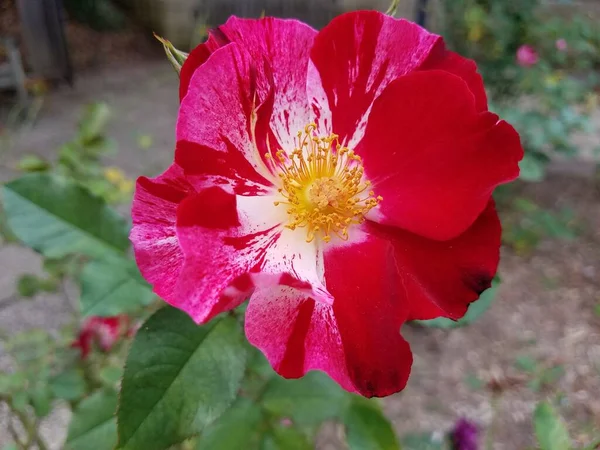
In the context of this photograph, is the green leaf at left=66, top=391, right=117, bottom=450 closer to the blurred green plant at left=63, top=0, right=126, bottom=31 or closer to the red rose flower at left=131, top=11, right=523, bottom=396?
the red rose flower at left=131, top=11, right=523, bottom=396

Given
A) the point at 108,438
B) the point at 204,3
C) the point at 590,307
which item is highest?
the point at 108,438

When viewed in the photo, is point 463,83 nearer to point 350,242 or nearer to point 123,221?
point 350,242

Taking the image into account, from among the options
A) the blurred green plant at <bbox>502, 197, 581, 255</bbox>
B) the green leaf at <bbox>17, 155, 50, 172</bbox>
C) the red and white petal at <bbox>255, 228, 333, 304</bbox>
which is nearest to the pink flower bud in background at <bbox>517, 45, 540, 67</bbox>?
the blurred green plant at <bbox>502, 197, 581, 255</bbox>

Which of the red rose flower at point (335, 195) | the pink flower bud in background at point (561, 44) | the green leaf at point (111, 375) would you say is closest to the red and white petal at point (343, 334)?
the red rose flower at point (335, 195)

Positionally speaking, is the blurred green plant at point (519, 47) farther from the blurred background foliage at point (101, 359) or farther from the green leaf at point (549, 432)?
the green leaf at point (549, 432)

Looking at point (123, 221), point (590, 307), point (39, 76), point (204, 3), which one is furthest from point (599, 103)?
point (123, 221)

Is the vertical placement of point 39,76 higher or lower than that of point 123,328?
lower
